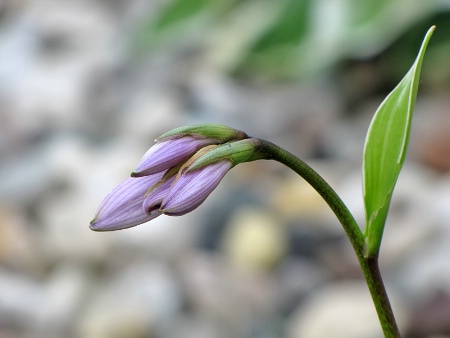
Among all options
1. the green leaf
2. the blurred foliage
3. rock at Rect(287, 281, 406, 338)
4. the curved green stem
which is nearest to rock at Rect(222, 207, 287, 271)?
rock at Rect(287, 281, 406, 338)

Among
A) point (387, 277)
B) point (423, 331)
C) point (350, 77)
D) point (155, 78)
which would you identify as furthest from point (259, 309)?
point (155, 78)

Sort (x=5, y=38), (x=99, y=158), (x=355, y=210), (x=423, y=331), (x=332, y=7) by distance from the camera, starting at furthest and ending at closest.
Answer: (x=5, y=38) → (x=99, y=158) → (x=332, y=7) → (x=355, y=210) → (x=423, y=331)

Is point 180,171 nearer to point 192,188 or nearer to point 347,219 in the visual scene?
point 192,188

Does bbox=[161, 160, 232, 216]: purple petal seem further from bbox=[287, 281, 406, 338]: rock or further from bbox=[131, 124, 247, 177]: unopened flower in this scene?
bbox=[287, 281, 406, 338]: rock

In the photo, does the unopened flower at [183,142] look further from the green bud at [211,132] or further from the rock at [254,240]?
the rock at [254,240]

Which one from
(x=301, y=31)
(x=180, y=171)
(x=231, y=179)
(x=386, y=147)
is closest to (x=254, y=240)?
(x=231, y=179)

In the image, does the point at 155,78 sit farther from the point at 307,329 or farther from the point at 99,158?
the point at 307,329
